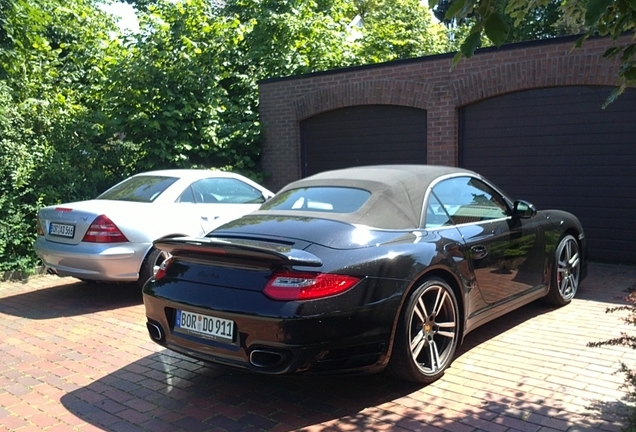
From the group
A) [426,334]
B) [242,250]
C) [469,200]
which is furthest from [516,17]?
[242,250]

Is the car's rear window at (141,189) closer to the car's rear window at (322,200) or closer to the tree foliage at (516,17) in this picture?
the car's rear window at (322,200)

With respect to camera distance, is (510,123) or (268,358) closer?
(268,358)

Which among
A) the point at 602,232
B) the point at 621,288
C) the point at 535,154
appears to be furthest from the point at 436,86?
the point at 621,288

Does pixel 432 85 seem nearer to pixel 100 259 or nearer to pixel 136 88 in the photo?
pixel 136 88

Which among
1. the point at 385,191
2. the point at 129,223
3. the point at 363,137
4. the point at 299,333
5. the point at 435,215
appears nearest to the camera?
the point at 299,333

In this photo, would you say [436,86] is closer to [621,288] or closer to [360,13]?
[621,288]

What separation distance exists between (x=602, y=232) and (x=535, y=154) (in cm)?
148

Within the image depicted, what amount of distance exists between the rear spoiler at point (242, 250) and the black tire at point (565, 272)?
3.32m

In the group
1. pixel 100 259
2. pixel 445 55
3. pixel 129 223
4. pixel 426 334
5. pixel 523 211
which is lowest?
pixel 426 334

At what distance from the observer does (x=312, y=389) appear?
4406mm

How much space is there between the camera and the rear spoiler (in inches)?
151

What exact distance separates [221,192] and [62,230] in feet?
6.38

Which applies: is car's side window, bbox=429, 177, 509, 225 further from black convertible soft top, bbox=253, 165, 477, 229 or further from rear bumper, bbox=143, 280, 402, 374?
rear bumper, bbox=143, 280, 402, 374

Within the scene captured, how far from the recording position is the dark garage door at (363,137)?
414 inches
